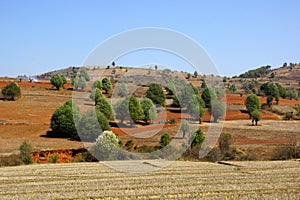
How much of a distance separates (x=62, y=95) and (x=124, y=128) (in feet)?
174

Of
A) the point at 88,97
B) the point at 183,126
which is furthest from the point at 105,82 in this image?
the point at 183,126

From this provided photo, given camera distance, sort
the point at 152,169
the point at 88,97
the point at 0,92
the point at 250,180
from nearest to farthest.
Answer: the point at 250,180 → the point at 152,169 → the point at 88,97 → the point at 0,92

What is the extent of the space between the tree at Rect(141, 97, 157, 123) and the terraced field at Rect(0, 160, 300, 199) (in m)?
42.5

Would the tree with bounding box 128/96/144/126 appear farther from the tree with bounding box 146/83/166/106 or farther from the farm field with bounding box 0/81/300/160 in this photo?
the tree with bounding box 146/83/166/106

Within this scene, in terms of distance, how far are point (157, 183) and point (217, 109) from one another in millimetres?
60553

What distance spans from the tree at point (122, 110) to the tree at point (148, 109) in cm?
434

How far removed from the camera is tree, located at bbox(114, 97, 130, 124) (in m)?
76.0

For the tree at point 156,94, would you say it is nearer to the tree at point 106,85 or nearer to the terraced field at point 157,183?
the tree at point 106,85

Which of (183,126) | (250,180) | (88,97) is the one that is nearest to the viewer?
(250,180)

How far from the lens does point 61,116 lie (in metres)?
75.6

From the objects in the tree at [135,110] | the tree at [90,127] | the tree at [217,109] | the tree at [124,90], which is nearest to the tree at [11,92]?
the tree at [135,110]

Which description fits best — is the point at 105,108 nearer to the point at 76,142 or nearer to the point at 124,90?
the point at 124,90

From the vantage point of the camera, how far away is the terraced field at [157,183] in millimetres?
21719

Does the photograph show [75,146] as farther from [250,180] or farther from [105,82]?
[105,82]
